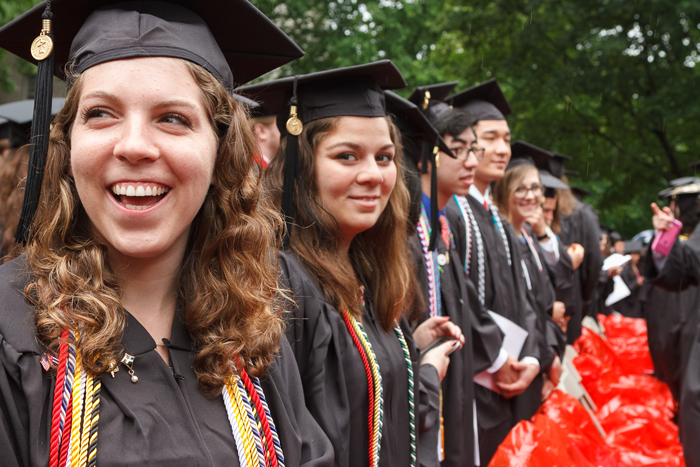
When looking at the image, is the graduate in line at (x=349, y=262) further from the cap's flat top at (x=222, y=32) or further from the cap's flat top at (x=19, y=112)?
the cap's flat top at (x=19, y=112)

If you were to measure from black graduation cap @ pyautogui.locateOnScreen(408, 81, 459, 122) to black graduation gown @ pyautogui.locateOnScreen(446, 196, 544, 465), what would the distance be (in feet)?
2.01

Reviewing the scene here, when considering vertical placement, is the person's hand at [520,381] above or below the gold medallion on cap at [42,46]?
below

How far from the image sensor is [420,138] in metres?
3.54

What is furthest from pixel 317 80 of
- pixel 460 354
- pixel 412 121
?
pixel 460 354

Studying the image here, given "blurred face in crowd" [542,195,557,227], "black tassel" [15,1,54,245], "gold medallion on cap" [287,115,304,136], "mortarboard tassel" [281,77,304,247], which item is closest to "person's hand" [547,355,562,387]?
"blurred face in crowd" [542,195,557,227]

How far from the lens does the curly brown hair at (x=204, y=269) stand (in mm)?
1321

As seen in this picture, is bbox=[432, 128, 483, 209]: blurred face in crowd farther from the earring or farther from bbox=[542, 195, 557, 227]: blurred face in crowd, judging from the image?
bbox=[542, 195, 557, 227]: blurred face in crowd

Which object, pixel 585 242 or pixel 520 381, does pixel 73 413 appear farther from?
pixel 585 242

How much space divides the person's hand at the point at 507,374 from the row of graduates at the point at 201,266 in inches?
53.1

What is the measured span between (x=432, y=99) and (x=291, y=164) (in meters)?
2.26

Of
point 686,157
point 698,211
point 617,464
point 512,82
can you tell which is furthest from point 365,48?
point 617,464

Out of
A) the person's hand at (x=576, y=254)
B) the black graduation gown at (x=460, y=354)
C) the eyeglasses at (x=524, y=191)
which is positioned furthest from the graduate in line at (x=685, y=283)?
the black graduation gown at (x=460, y=354)

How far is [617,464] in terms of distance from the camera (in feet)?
12.8

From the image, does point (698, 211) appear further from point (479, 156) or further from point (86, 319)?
point (86, 319)
